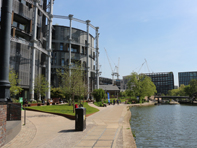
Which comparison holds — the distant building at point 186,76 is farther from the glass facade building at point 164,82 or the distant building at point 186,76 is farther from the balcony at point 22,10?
the balcony at point 22,10

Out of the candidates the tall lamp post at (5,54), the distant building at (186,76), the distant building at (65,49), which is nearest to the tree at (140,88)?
the distant building at (65,49)

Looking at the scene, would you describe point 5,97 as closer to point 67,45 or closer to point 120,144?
point 120,144

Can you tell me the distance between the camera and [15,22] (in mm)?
46938

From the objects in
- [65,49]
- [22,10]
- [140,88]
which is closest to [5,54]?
[22,10]

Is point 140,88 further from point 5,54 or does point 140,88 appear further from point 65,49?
point 5,54

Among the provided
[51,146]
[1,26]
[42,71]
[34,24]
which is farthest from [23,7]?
[51,146]

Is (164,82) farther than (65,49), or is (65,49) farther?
(164,82)

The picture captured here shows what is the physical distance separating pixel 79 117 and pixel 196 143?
7.88 meters

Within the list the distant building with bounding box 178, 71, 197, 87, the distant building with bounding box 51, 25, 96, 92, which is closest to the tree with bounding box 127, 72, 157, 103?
the distant building with bounding box 51, 25, 96, 92

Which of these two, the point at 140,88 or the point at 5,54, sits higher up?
the point at 5,54

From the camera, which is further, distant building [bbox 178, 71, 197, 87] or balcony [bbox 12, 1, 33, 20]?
distant building [bbox 178, 71, 197, 87]

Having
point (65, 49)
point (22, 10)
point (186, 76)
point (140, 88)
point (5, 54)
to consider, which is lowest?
point (140, 88)

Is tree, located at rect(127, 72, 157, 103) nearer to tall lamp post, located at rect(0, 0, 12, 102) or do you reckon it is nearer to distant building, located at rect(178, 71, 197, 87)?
tall lamp post, located at rect(0, 0, 12, 102)

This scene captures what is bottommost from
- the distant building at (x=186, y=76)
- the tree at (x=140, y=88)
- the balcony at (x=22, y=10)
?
the tree at (x=140, y=88)
